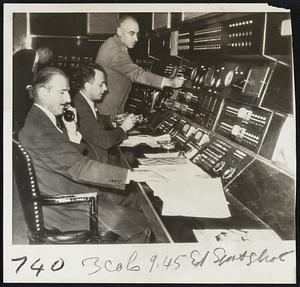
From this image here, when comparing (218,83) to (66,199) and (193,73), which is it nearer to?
(193,73)

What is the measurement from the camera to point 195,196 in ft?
4.62

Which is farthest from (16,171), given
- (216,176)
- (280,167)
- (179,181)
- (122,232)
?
(280,167)

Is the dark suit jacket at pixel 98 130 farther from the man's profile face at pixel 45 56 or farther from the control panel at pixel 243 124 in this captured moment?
the control panel at pixel 243 124

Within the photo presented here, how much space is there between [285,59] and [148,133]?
488mm

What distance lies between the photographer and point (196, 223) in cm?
137

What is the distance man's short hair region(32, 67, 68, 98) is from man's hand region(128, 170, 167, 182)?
0.39 metres

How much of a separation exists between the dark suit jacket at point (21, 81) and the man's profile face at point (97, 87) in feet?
0.61

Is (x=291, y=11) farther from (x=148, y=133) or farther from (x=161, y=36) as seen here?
(x=148, y=133)

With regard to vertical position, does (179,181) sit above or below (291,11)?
below

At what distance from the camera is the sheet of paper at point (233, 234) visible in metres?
1.39

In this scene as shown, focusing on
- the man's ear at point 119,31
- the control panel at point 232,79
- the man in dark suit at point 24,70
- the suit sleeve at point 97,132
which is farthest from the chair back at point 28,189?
the control panel at point 232,79

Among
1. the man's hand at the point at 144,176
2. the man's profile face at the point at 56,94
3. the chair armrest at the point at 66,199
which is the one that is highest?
the man's profile face at the point at 56,94

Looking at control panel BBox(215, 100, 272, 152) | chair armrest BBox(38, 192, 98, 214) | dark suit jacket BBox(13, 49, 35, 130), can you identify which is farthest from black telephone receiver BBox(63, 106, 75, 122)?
control panel BBox(215, 100, 272, 152)

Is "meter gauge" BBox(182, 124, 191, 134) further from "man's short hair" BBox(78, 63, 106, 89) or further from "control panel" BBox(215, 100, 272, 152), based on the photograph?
"man's short hair" BBox(78, 63, 106, 89)
